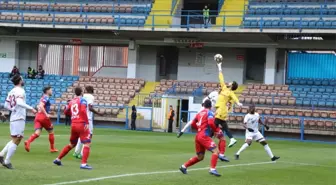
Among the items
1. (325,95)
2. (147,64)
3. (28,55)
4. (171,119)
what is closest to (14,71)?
(28,55)

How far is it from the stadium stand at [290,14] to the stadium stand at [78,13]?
8.10m

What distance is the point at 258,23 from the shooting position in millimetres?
43469

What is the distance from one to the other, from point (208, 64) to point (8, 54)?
1617 cm

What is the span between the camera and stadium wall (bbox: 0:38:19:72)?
51.7 meters

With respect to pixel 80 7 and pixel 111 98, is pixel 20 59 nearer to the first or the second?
pixel 80 7

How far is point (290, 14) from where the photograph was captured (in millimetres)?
44062

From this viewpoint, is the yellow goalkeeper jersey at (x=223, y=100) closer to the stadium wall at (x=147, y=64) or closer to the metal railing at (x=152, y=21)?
the metal railing at (x=152, y=21)

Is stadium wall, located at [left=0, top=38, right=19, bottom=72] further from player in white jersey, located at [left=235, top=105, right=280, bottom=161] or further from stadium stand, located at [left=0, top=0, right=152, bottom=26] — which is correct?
player in white jersey, located at [left=235, top=105, right=280, bottom=161]

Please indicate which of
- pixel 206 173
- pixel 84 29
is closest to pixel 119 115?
pixel 84 29

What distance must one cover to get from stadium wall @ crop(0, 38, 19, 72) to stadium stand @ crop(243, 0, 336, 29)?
62.3ft

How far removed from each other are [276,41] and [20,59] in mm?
21033

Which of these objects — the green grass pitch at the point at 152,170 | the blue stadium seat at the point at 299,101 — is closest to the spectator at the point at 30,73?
the blue stadium seat at the point at 299,101

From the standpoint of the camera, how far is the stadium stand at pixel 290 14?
42031 millimetres

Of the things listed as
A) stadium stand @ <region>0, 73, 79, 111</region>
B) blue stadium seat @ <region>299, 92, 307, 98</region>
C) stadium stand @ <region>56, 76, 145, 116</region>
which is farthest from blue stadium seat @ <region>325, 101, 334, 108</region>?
stadium stand @ <region>0, 73, 79, 111</region>
